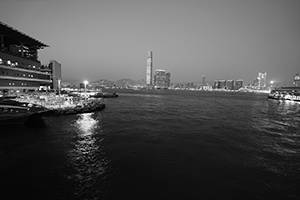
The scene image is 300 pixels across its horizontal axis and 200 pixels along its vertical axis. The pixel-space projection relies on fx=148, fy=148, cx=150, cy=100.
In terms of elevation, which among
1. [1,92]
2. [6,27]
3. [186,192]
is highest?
[6,27]

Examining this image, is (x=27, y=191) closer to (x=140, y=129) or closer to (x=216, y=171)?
(x=216, y=171)

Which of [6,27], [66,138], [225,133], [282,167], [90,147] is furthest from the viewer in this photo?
[6,27]

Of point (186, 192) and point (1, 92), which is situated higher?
point (1, 92)

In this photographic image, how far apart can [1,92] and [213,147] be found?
7612 centimetres

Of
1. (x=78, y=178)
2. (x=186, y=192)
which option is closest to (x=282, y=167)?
(x=186, y=192)

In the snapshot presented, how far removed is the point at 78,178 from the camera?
13.3 metres

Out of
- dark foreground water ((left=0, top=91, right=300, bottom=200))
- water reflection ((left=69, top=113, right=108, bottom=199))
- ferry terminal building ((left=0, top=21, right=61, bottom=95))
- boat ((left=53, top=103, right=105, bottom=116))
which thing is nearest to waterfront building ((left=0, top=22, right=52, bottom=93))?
ferry terminal building ((left=0, top=21, right=61, bottom=95))

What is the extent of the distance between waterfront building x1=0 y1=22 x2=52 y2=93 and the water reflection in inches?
2303

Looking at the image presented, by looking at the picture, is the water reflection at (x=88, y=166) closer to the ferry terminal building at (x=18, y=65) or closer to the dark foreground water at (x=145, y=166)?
the dark foreground water at (x=145, y=166)

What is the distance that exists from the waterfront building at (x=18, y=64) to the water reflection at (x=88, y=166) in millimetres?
58499

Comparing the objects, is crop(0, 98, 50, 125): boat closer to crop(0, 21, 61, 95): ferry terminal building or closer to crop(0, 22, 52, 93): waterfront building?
crop(0, 21, 61, 95): ferry terminal building

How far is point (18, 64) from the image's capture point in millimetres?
67000

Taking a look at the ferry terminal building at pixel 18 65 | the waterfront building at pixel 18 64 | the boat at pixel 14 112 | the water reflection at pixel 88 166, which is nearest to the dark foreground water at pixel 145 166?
the water reflection at pixel 88 166

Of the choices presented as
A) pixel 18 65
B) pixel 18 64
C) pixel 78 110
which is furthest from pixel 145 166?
pixel 18 64
